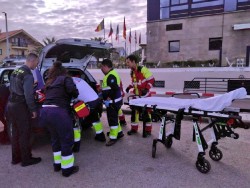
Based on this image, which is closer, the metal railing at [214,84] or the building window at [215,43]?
the metal railing at [214,84]

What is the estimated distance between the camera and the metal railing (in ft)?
39.9

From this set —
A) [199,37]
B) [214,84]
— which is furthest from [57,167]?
[199,37]

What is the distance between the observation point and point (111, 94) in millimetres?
4734

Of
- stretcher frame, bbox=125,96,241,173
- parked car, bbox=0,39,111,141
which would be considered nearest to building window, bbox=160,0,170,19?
parked car, bbox=0,39,111,141

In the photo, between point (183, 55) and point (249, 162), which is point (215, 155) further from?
point (183, 55)

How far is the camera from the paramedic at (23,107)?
3662 millimetres

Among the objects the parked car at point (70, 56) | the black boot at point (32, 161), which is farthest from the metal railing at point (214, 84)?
the black boot at point (32, 161)

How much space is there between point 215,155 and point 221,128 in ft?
1.74

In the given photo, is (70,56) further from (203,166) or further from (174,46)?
(174,46)

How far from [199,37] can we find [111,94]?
17251mm

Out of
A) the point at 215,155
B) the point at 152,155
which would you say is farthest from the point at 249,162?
the point at 152,155

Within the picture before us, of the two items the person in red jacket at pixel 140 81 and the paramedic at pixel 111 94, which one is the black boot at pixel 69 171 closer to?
the paramedic at pixel 111 94

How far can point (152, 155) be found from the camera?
4254mm

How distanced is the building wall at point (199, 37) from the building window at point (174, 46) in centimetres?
28
